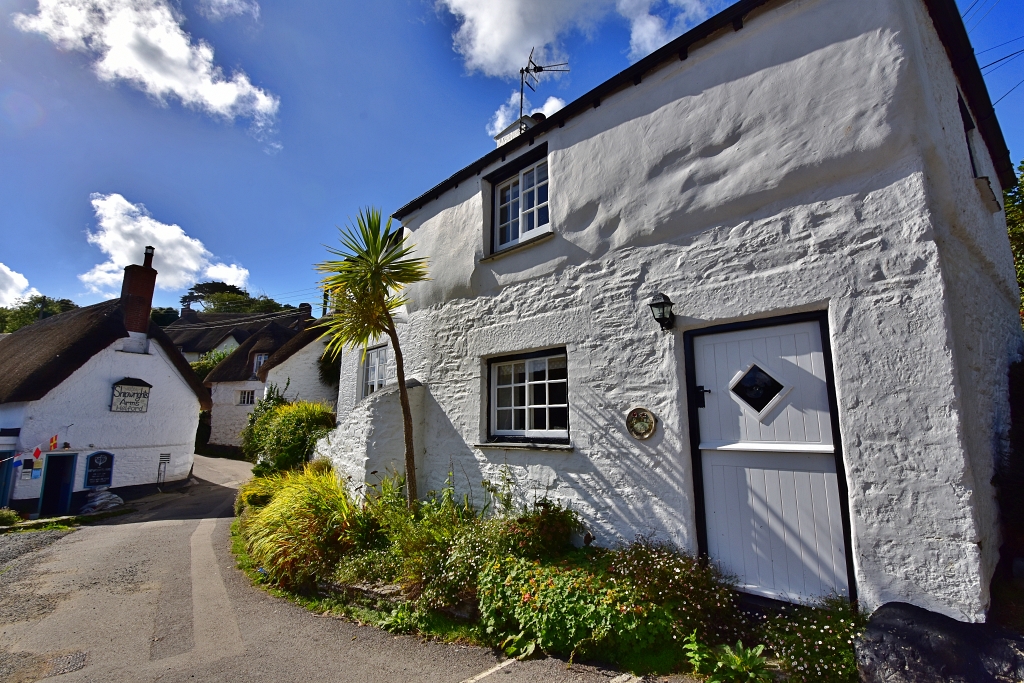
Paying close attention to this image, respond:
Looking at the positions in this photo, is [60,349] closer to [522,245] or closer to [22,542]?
[22,542]

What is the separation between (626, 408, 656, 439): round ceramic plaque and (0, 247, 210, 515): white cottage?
1648cm

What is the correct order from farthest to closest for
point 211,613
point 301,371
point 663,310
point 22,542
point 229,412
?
point 229,412 < point 301,371 < point 22,542 < point 211,613 < point 663,310

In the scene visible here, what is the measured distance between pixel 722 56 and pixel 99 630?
9.11 metres

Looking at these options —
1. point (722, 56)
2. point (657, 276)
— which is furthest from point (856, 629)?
point (722, 56)

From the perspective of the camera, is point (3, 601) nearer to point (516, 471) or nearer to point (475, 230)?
point (516, 471)

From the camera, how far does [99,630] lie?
205 inches

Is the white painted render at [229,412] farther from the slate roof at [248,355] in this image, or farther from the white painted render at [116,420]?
the white painted render at [116,420]

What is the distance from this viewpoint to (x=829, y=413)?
13.5 feet

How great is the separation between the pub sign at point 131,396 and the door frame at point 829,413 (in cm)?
1804

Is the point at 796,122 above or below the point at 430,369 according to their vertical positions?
above

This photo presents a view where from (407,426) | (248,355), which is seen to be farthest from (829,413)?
(248,355)

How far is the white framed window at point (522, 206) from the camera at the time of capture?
7.10 metres

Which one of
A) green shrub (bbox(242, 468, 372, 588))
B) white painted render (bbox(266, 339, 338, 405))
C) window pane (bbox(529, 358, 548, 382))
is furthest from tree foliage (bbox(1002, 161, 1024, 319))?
white painted render (bbox(266, 339, 338, 405))

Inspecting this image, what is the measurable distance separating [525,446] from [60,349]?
53.4 ft
